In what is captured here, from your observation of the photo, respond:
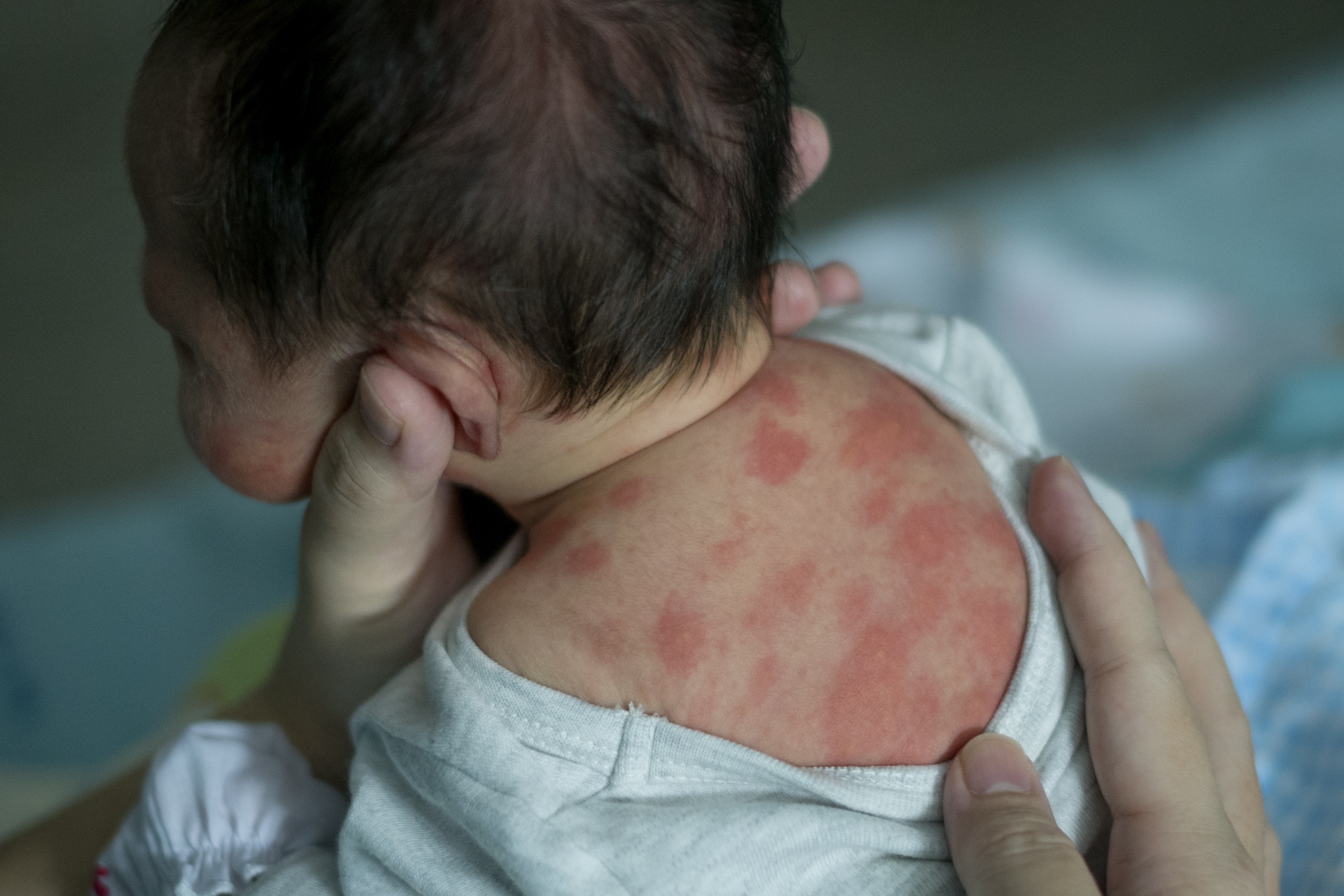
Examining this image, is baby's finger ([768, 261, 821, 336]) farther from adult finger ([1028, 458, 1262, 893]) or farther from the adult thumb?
the adult thumb

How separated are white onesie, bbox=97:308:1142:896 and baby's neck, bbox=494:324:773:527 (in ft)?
0.37

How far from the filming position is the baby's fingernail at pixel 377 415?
65cm

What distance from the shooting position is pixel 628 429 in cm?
75

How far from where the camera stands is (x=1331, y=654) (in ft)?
3.32

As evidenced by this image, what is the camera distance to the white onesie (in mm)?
627

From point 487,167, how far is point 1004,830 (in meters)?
0.45

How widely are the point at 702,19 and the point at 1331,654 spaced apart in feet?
2.60

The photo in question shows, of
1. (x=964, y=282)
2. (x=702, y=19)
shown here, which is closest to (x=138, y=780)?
(x=702, y=19)

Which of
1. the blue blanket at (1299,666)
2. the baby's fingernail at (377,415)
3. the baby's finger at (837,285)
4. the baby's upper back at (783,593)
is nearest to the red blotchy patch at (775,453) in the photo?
the baby's upper back at (783,593)

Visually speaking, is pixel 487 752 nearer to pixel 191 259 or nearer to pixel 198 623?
pixel 191 259

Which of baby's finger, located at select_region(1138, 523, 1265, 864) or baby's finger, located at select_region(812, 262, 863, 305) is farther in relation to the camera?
baby's finger, located at select_region(812, 262, 863, 305)

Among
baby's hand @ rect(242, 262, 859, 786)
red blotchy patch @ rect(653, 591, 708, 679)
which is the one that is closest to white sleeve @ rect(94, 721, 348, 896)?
baby's hand @ rect(242, 262, 859, 786)

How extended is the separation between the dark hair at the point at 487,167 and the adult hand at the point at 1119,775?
304 millimetres

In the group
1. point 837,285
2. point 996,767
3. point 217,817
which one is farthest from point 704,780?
point 837,285
